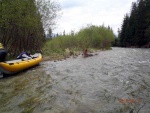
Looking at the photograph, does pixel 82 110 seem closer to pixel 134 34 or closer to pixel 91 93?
pixel 91 93

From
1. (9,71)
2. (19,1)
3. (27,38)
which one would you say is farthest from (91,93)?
(27,38)

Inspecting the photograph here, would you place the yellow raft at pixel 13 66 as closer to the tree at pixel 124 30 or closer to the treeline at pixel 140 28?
the treeline at pixel 140 28

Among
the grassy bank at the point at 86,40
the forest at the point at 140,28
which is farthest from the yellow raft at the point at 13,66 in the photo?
the forest at the point at 140,28

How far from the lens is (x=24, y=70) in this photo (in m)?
12.8

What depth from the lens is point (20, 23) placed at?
16.8 m

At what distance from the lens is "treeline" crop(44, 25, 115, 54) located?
32.5 metres

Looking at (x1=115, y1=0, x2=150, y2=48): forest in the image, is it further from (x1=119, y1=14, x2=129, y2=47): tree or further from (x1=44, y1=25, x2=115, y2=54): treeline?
(x1=44, y1=25, x2=115, y2=54): treeline

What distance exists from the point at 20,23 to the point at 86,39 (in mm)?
18447

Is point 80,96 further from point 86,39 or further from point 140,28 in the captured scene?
point 140,28

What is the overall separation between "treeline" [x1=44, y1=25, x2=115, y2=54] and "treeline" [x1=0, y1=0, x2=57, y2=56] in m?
9.17

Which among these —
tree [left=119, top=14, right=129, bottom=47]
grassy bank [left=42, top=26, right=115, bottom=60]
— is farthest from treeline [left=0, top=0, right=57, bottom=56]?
tree [left=119, top=14, right=129, bottom=47]

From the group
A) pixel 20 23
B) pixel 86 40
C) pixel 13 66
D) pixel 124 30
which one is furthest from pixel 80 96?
pixel 124 30

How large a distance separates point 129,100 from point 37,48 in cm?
1907

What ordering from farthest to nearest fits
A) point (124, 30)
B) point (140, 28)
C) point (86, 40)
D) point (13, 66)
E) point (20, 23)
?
point (124, 30) < point (140, 28) < point (86, 40) < point (20, 23) < point (13, 66)
